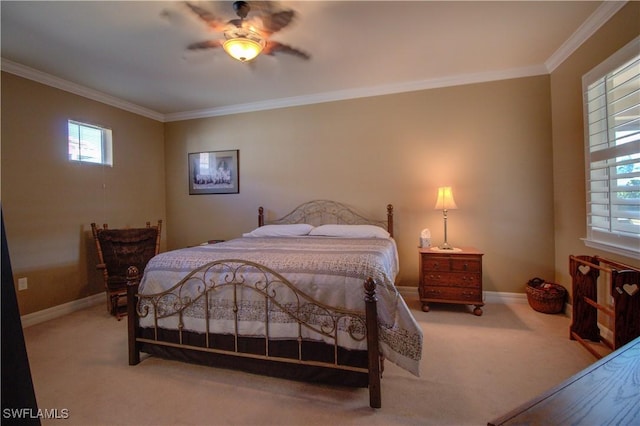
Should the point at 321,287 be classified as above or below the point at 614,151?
below

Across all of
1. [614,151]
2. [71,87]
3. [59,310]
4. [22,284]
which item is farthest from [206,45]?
[614,151]

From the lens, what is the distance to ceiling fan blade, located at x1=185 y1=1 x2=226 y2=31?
2238 mm

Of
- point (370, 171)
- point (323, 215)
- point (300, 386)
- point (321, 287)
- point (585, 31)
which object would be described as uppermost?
point (585, 31)

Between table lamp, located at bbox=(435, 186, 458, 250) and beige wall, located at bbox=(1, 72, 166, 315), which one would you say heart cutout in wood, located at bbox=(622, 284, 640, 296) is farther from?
beige wall, located at bbox=(1, 72, 166, 315)

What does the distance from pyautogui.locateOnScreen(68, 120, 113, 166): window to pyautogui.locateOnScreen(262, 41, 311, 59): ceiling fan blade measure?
108 inches

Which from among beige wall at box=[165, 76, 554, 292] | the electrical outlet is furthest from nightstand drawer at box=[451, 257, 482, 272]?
the electrical outlet

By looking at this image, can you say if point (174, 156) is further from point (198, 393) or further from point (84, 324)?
point (198, 393)

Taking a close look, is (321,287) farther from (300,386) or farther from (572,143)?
(572,143)

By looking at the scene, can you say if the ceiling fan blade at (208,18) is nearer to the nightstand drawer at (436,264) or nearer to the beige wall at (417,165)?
the beige wall at (417,165)

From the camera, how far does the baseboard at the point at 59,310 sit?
121 inches

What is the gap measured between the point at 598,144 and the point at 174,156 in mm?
5484

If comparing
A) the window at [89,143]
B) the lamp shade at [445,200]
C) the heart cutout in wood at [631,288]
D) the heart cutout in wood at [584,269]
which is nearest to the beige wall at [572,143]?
the heart cutout in wood at [584,269]

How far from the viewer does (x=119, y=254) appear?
349 cm

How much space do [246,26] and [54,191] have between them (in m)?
3.01
